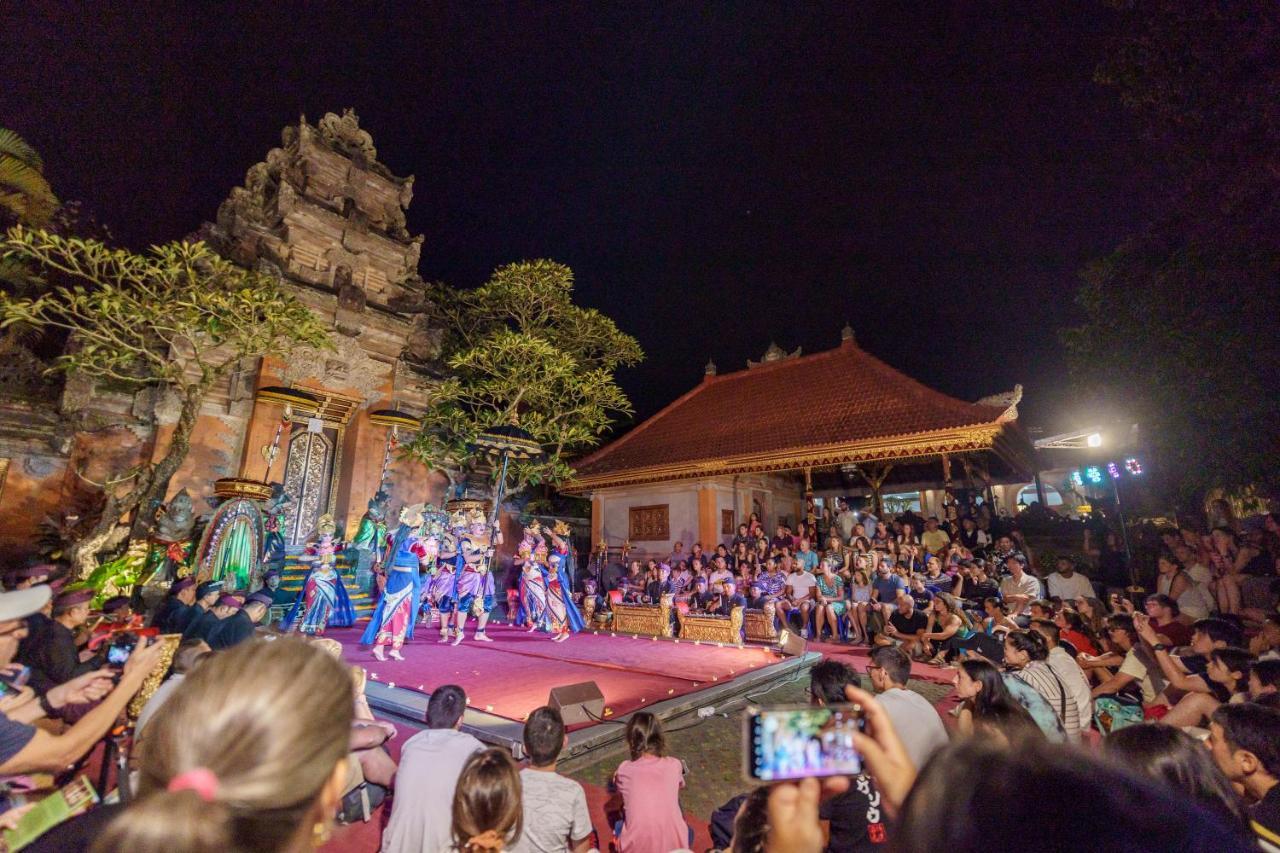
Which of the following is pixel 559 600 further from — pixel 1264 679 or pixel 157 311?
pixel 157 311

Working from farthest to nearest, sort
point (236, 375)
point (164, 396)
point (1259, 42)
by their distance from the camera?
point (236, 375), point (164, 396), point (1259, 42)

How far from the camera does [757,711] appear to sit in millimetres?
1214

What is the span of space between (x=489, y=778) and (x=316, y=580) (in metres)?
8.50

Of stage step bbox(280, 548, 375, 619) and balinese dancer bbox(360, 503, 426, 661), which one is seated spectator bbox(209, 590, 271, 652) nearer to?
balinese dancer bbox(360, 503, 426, 661)

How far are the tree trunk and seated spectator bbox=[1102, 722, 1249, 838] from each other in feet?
43.5

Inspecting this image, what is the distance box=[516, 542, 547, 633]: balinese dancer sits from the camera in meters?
9.80

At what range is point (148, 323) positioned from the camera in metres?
10.4

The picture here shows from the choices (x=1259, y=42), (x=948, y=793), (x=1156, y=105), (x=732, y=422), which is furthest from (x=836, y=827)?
(x=732, y=422)

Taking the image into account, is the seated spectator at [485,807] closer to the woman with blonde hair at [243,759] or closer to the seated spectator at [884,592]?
the woman with blonde hair at [243,759]

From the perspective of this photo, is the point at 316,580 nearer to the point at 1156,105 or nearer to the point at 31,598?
the point at 31,598

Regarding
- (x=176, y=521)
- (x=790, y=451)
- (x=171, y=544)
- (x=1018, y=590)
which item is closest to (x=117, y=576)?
(x=171, y=544)

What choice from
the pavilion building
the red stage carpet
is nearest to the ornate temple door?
the red stage carpet

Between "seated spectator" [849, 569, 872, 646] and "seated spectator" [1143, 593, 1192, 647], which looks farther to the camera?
"seated spectator" [849, 569, 872, 646]

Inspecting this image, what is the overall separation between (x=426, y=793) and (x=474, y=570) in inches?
283
